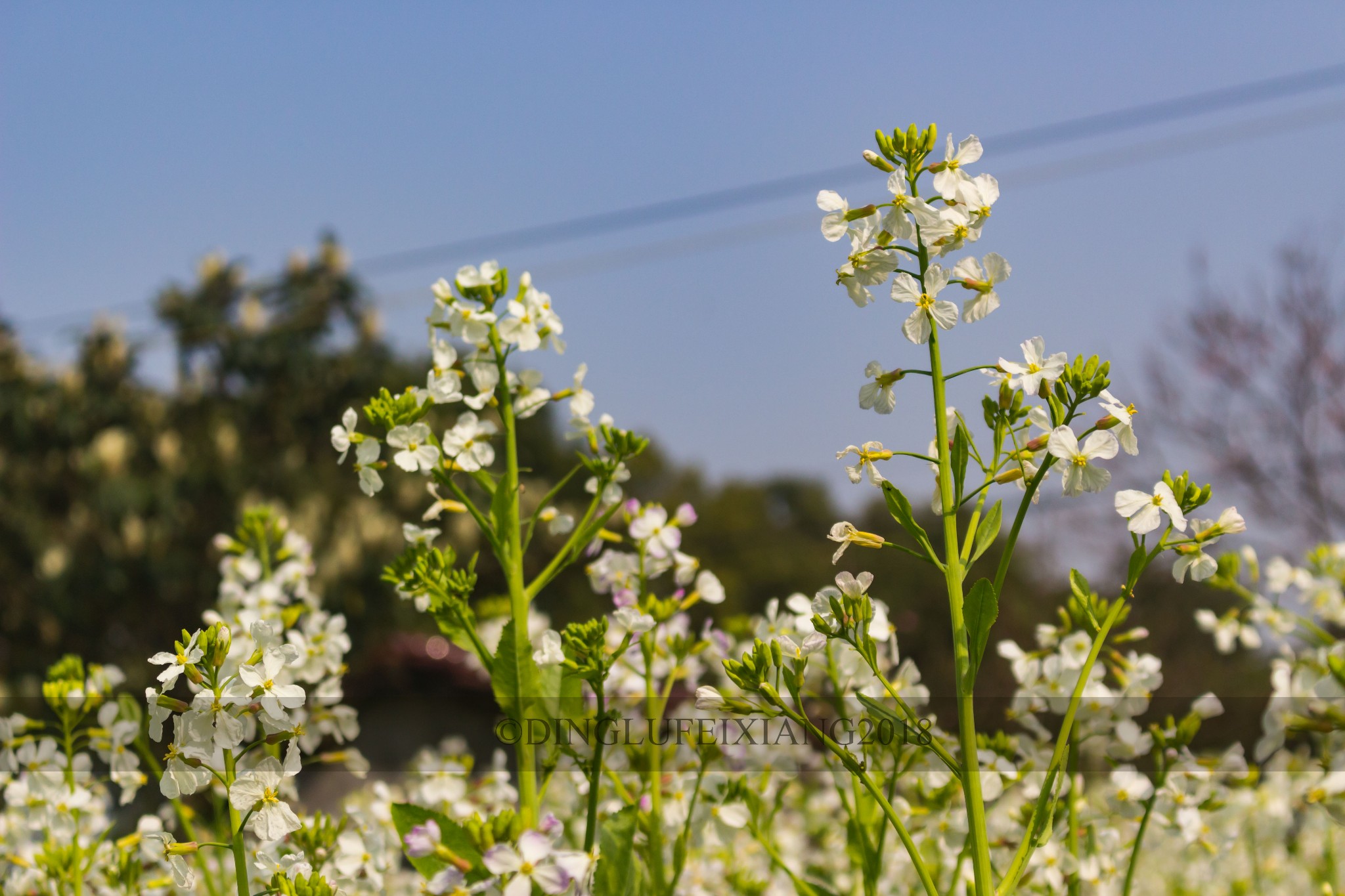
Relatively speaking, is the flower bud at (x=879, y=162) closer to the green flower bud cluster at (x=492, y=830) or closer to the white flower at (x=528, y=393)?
the white flower at (x=528, y=393)

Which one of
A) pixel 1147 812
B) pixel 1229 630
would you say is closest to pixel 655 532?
pixel 1147 812

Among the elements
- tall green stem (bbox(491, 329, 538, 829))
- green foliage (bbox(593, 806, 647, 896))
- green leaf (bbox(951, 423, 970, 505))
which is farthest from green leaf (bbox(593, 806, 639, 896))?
green leaf (bbox(951, 423, 970, 505))

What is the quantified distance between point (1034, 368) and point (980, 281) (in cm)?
17

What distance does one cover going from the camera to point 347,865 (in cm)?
204

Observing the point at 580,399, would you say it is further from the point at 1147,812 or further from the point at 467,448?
the point at 1147,812

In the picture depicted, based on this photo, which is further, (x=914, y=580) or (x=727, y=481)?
(x=727, y=481)

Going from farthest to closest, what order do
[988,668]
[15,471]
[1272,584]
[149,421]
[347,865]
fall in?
[149,421]
[15,471]
[988,668]
[1272,584]
[347,865]

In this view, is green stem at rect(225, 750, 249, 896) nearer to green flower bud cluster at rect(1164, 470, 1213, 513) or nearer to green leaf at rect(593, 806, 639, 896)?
green leaf at rect(593, 806, 639, 896)

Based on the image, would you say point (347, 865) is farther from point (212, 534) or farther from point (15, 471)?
point (15, 471)

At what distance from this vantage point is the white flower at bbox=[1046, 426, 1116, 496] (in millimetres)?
1513

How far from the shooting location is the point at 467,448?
2.08 m

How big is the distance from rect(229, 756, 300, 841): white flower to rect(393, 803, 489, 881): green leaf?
17cm

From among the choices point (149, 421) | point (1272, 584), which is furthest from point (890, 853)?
point (149, 421)

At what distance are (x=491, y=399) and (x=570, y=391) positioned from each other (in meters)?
0.19
